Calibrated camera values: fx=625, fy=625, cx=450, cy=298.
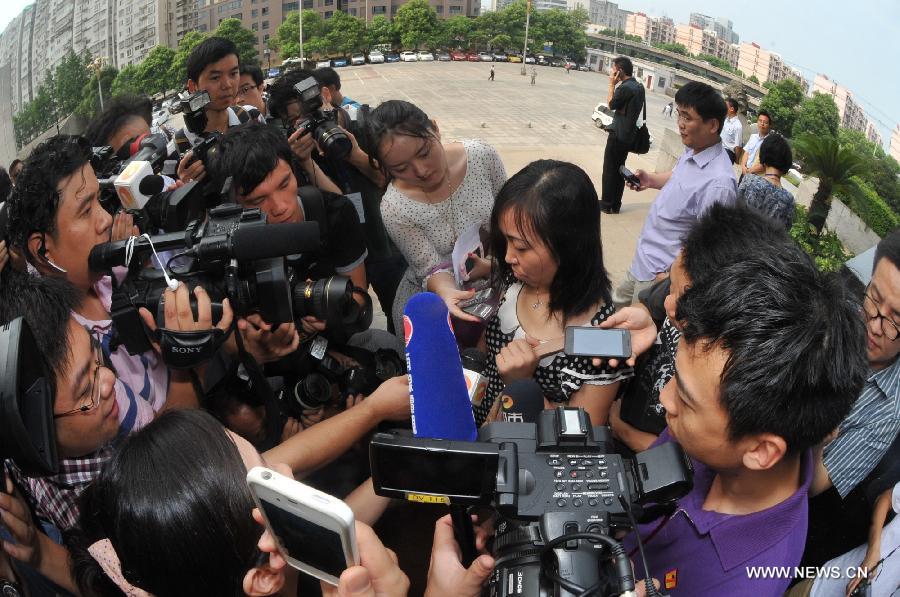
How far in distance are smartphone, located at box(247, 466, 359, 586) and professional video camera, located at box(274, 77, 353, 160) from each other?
2264 millimetres

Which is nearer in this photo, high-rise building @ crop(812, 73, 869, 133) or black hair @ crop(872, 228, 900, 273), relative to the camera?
black hair @ crop(872, 228, 900, 273)

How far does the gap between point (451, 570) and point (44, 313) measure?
1111 millimetres

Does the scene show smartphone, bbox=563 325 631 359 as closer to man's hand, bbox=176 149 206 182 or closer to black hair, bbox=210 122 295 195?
black hair, bbox=210 122 295 195

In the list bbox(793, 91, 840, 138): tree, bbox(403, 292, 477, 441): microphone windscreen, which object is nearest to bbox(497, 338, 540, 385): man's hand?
bbox(403, 292, 477, 441): microphone windscreen

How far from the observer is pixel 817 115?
25.1 metres

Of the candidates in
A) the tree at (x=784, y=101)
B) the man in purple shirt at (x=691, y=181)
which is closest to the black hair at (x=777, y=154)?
the man in purple shirt at (x=691, y=181)

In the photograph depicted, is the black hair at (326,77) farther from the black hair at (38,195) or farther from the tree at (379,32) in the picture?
the tree at (379,32)

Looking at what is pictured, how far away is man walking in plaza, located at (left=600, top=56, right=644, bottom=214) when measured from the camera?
575 cm

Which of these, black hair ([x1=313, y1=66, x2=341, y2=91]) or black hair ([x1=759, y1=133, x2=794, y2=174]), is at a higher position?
black hair ([x1=313, y1=66, x2=341, y2=91])

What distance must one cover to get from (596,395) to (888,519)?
74 cm

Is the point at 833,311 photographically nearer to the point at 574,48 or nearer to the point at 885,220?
the point at 885,220

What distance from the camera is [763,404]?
3.57 ft

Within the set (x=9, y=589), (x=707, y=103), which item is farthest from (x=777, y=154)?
(x=9, y=589)

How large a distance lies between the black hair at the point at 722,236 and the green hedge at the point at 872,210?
660 centimetres
